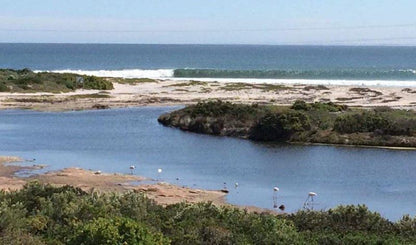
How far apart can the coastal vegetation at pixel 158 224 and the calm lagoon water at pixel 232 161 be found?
7238mm

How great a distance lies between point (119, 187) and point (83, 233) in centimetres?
1595

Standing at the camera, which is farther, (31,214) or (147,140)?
(147,140)

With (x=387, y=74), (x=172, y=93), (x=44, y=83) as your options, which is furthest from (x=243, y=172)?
(x=387, y=74)

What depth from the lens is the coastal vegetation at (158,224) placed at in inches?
544

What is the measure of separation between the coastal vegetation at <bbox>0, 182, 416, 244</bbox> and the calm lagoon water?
7.24 metres

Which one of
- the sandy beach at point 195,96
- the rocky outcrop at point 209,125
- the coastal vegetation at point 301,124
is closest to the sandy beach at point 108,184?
the coastal vegetation at point 301,124

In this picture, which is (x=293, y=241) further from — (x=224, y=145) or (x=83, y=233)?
(x=224, y=145)

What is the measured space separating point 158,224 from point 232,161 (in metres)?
20.6

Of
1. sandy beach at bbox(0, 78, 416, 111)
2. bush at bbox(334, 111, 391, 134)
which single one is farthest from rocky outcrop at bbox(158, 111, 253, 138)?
sandy beach at bbox(0, 78, 416, 111)

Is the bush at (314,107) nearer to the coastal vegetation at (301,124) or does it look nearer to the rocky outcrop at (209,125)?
the coastal vegetation at (301,124)

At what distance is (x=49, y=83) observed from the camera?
7856 centimetres

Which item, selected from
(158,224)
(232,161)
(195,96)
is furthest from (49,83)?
(158,224)

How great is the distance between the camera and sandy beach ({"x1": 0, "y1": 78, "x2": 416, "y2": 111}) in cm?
6562

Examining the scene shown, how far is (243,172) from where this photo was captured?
34.0 metres
